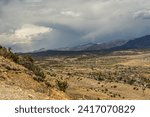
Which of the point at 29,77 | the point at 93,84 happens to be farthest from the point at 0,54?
the point at 93,84

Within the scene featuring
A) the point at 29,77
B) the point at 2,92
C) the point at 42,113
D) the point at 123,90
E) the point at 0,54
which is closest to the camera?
the point at 42,113

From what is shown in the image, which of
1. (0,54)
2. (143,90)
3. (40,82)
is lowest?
(143,90)

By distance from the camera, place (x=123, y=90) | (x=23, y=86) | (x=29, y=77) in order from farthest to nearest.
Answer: (x=123, y=90) → (x=29, y=77) → (x=23, y=86)

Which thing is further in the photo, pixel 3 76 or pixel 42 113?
pixel 3 76

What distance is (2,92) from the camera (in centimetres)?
1967

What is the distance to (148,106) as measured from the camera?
35.0 feet

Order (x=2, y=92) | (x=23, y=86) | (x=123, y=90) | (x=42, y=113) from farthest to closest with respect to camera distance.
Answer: (x=123, y=90) < (x=23, y=86) < (x=2, y=92) < (x=42, y=113)

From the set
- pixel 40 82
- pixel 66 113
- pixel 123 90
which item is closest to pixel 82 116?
pixel 66 113

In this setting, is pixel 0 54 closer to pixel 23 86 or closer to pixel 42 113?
pixel 23 86

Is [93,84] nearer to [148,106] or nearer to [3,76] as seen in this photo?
[3,76]

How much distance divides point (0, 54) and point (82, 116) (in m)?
23.2

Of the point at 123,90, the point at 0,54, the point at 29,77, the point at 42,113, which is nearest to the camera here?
the point at 42,113

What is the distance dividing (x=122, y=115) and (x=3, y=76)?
1630 cm

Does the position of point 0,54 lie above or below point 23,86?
above
